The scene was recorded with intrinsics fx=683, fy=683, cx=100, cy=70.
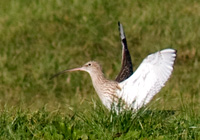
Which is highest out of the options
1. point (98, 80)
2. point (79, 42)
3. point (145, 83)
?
point (79, 42)

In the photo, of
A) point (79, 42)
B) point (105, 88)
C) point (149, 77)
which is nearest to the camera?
point (149, 77)

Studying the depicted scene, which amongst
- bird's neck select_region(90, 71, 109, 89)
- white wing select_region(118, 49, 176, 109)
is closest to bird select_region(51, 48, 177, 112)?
white wing select_region(118, 49, 176, 109)

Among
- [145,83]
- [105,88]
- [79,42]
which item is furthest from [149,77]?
[79,42]

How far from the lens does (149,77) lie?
22.4ft

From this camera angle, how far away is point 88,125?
6.09m

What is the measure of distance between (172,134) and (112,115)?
0.56m

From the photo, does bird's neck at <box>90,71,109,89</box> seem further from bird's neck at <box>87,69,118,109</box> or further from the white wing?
the white wing

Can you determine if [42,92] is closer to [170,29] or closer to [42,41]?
[42,41]

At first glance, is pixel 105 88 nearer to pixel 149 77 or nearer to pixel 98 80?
pixel 98 80

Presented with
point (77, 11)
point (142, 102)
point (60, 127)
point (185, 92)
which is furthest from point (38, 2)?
point (60, 127)

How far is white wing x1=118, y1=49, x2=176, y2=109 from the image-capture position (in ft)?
22.0

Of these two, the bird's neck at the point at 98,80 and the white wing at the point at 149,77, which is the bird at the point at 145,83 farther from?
the bird's neck at the point at 98,80

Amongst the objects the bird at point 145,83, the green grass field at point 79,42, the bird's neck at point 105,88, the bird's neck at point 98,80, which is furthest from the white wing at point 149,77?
the green grass field at point 79,42

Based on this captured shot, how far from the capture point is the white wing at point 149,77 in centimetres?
671
